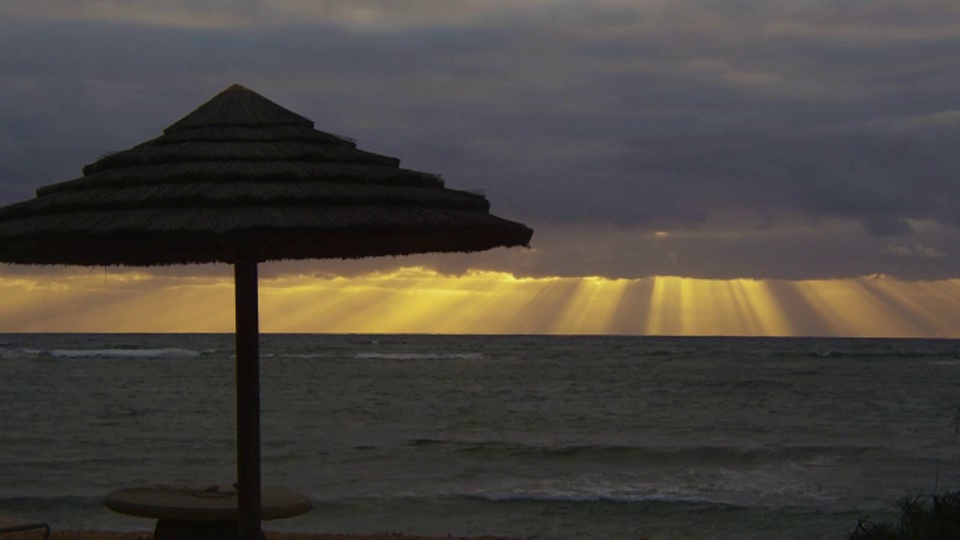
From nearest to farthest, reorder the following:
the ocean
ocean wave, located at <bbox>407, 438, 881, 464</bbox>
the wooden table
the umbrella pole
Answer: the umbrella pole, the wooden table, the ocean, ocean wave, located at <bbox>407, 438, 881, 464</bbox>

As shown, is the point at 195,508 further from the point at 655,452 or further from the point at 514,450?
the point at 655,452

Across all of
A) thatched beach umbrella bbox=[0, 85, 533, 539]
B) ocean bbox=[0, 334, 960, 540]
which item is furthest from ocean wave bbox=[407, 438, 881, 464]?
thatched beach umbrella bbox=[0, 85, 533, 539]

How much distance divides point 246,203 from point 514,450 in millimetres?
14581

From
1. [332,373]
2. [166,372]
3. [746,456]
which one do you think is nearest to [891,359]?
[332,373]

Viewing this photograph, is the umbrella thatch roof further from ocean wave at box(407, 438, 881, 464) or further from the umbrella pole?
ocean wave at box(407, 438, 881, 464)

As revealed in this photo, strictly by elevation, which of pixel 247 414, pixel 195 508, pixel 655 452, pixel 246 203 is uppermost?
pixel 246 203

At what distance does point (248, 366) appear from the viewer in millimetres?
5320

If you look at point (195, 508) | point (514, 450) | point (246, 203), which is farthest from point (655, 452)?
point (246, 203)

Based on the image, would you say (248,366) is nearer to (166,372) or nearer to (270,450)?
(270,450)

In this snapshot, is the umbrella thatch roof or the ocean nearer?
the umbrella thatch roof

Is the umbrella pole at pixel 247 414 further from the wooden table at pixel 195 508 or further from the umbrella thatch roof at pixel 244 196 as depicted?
the wooden table at pixel 195 508

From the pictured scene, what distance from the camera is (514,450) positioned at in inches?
734

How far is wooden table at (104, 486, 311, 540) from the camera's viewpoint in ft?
20.0

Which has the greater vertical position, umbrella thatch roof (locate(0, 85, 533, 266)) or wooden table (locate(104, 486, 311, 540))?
umbrella thatch roof (locate(0, 85, 533, 266))
